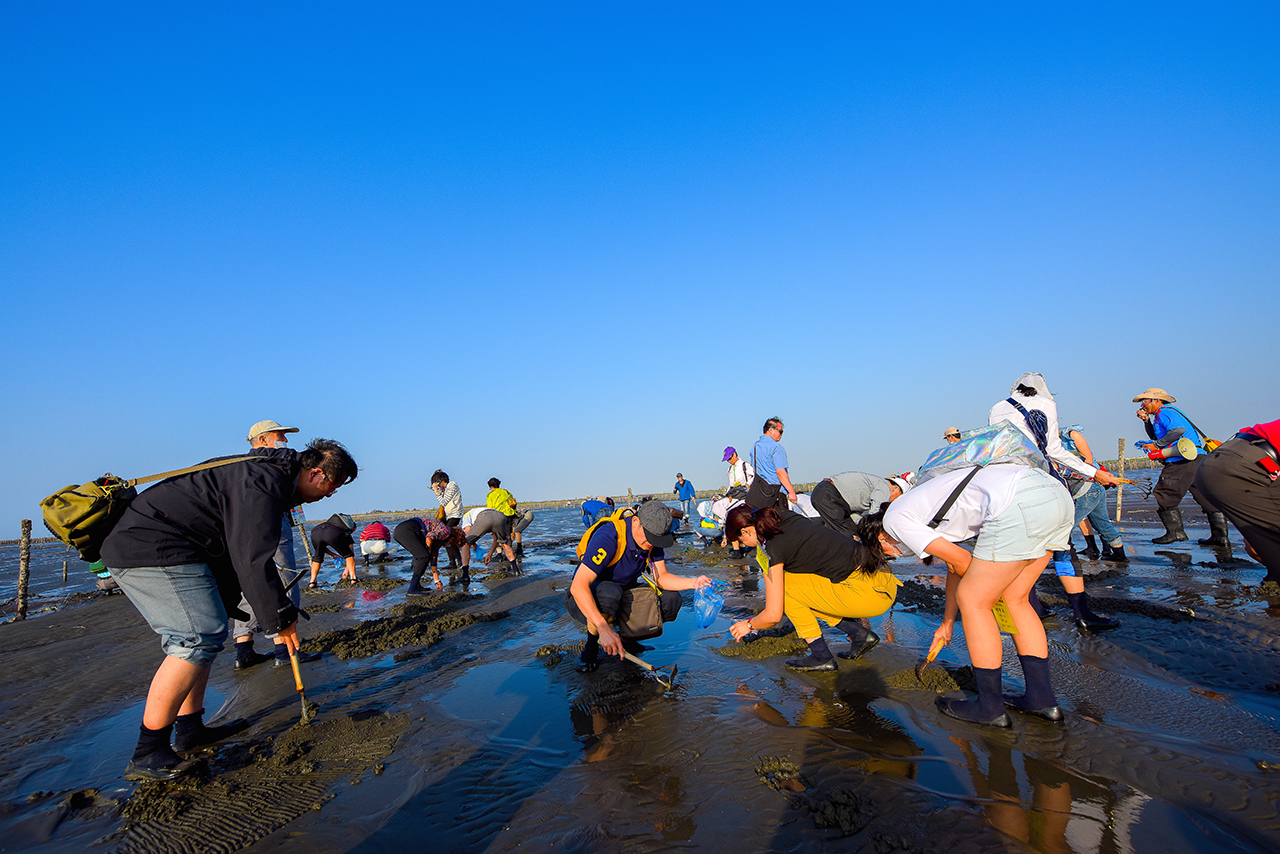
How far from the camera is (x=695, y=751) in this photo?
310cm

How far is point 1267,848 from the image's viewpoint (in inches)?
79.4

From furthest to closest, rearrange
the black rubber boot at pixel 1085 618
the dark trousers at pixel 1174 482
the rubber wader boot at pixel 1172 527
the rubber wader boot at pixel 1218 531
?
the rubber wader boot at pixel 1172 527
the rubber wader boot at pixel 1218 531
the dark trousers at pixel 1174 482
the black rubber boot at pixel 1085 618

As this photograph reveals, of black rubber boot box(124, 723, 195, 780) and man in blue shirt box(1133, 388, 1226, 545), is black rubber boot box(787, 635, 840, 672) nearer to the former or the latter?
black rubber boot box(124, 723, 195, 780)

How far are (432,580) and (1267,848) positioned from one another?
11.8m

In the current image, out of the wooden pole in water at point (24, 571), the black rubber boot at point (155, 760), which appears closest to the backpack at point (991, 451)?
the black rubber boot at point (155, 760)

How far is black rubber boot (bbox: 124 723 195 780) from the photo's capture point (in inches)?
121

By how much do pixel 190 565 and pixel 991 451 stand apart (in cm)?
477

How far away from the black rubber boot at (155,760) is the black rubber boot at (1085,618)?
6565 millimetres

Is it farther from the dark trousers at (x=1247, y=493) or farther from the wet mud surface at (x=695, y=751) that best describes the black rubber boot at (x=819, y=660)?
the dark trousers at (x=1247, y=493)

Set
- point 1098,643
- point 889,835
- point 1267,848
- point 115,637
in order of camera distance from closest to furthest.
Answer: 1. point 1267,848
2. point 889,835
3. point 1098,643
4. point 115,637

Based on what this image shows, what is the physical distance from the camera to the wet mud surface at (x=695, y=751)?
2.34 metres

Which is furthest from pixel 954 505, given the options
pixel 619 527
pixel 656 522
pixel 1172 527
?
pixel 1172 527

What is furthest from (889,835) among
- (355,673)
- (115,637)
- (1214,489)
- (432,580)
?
(432,580)

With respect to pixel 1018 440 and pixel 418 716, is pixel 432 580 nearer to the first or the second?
pixel 418 716
